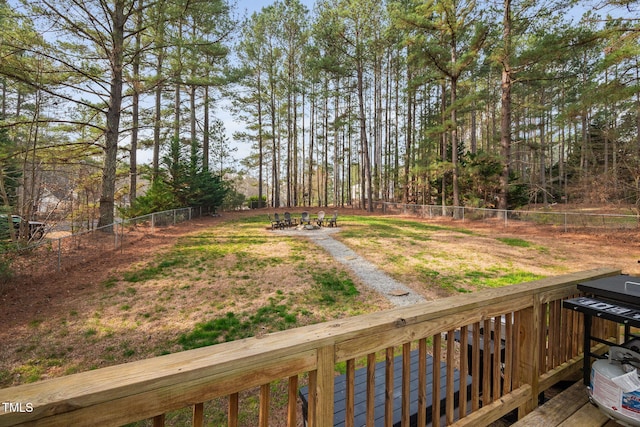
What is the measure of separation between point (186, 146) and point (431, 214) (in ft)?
54.5

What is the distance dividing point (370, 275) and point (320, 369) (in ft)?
19.4

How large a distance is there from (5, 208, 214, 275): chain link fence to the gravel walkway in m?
6.55

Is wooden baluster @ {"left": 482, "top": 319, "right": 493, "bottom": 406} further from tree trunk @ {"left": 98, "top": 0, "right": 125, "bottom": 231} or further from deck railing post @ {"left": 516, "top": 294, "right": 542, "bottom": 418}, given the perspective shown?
tree trunk @ {"left": 98, "top": 0, "right": 125, "bottom": 231}

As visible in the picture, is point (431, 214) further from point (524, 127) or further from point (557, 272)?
point (524, 127)

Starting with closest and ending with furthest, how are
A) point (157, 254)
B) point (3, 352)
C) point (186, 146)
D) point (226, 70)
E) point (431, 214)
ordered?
point (3, 352) → point (157, 254) → point (226, 70) → point (431, 214) → point (186, 146)

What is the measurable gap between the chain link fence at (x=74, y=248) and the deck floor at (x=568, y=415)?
27.1ft

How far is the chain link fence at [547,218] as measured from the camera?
1013cm

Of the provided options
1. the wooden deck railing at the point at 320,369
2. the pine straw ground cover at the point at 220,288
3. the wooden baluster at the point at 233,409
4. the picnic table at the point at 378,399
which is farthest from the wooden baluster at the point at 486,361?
the pine straw ground cover at the point at 220,288

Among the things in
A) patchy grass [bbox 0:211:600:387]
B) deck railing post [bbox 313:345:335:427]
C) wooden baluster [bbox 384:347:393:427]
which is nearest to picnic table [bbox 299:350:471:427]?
wooden baluster [bbox 384:347:393:427]

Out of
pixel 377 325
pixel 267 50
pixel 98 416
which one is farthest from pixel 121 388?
pixel 267 50

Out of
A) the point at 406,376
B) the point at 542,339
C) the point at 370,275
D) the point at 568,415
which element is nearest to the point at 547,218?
the point at 370,275

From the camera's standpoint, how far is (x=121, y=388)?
797 mm

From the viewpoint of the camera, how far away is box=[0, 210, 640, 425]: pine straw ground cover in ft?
12.6

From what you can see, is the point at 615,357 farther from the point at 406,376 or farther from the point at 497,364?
the point at 406,376
